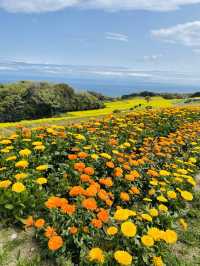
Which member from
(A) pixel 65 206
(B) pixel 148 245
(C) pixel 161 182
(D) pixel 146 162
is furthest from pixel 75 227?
(D) pixel 146 162

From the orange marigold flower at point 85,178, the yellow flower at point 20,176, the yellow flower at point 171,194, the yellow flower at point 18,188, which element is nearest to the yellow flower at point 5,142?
the yellow flower at point 20,176

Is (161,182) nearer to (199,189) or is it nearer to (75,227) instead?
(199,189)

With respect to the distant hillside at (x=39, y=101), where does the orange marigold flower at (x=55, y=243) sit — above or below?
above

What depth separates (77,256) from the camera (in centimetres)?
432

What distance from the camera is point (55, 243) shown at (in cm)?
408

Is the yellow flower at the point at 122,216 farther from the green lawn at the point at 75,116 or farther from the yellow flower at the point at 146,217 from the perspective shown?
the green lawn at the point at 75,116

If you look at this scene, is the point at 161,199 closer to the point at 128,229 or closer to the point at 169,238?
the point at 169,238

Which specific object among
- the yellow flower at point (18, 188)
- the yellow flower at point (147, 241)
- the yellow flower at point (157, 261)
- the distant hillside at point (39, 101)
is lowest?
the distant hillside at point (39, 101)

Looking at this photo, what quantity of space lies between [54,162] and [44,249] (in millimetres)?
2413

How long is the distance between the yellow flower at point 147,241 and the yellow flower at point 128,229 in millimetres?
129

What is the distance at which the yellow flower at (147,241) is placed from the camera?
13.9 feet

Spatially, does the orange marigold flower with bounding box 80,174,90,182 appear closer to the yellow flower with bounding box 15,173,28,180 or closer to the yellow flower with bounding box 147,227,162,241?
the yellow flower with bounding box 15,173,28,180

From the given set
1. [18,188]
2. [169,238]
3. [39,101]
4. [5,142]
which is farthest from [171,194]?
[39,101]

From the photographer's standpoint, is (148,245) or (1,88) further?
(1,88)
